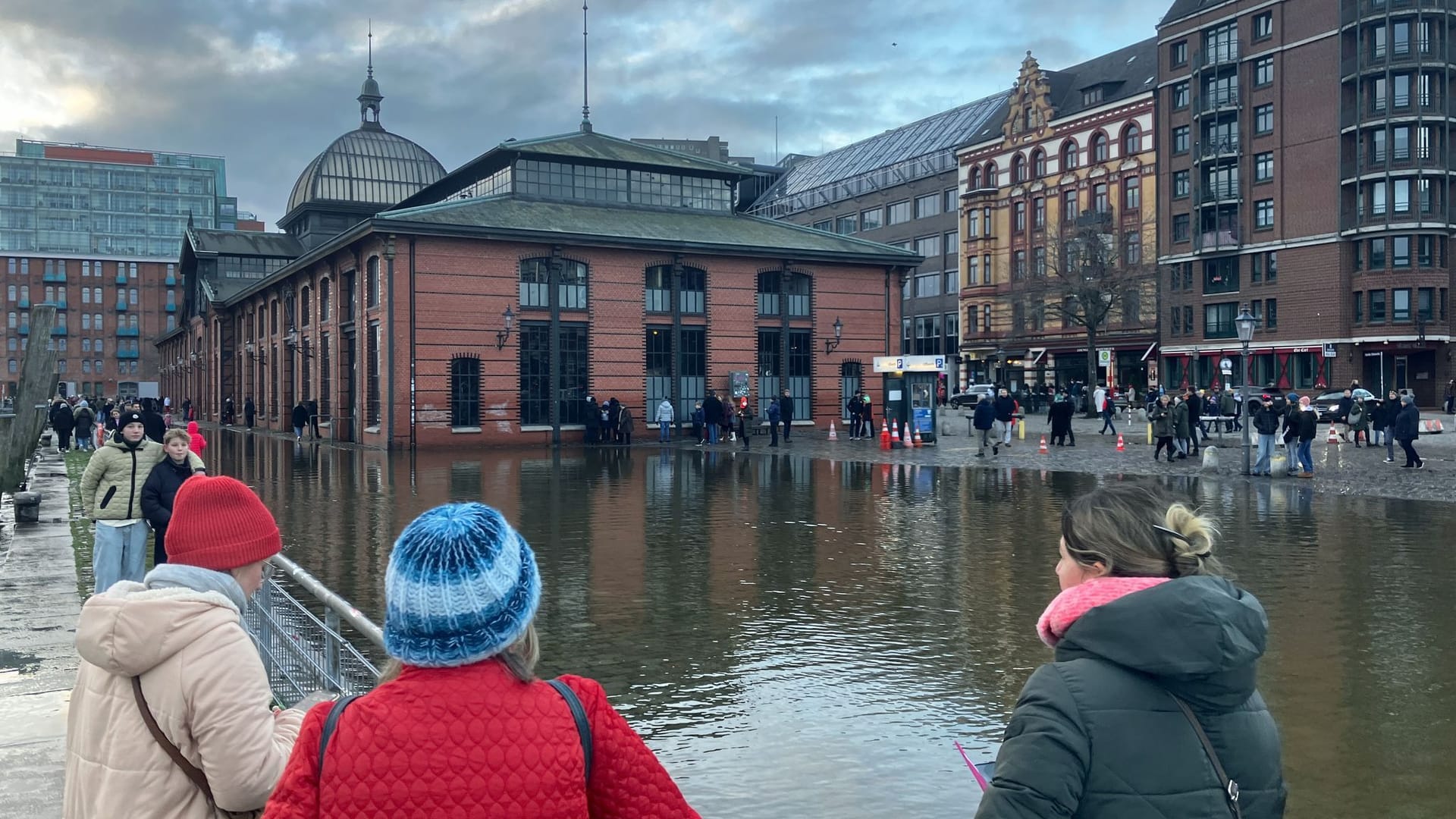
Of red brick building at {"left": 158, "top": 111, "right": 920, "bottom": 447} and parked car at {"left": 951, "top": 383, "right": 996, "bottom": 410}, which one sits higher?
red brick building at {"left": 158, "top": 111, "right": 920, "bottom": 447}

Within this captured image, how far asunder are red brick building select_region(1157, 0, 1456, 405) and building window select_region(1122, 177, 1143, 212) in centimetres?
145

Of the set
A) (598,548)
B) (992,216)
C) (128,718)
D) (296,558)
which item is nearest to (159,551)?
(296,558)

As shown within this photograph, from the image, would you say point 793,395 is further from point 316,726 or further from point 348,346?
point 316,726

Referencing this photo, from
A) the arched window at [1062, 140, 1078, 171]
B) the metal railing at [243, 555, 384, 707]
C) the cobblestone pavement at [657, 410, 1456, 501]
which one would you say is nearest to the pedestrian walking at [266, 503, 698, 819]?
the metal railing at [243, 555, 384, 707]

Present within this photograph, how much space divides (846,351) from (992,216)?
34241mm

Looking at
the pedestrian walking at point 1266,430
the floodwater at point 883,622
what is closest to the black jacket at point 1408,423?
the pedestrian walking at point 1266,430

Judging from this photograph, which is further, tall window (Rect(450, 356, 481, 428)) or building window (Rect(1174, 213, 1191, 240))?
building window (Rect(1174, 213, 1191, 240))

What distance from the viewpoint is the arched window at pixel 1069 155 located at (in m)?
69.0

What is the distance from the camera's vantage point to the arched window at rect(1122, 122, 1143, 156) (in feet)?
215

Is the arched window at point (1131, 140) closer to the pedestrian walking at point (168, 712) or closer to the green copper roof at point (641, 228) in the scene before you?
the green copper roof at point (641, 228)

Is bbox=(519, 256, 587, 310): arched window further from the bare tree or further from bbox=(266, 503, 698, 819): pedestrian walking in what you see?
bbox=(266, 503, 698, 819): pedestrian walking

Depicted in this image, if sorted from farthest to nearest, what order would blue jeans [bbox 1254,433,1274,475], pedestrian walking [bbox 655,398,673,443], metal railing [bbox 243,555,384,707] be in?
pedestrian walking [bbox 655,398,673,443]
blue jeans [bbox 1254,433,1274,475]
metal railing [bbox 243,555,384,707]

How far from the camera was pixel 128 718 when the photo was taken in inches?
108

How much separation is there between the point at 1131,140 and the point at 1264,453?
4751 centimetres
